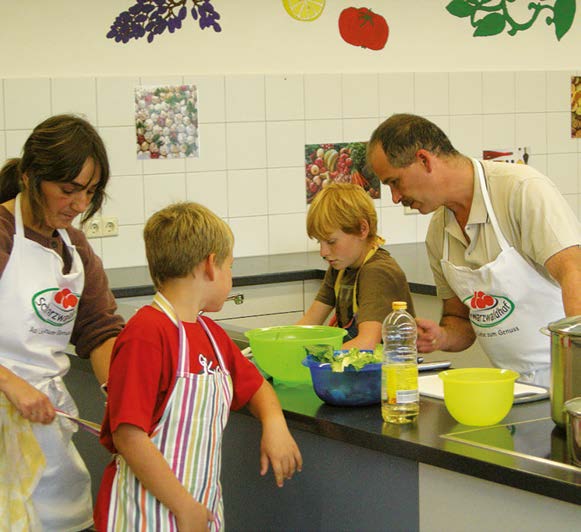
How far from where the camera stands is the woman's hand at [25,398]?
188 centimetres

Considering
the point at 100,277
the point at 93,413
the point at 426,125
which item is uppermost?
the point at 426,125

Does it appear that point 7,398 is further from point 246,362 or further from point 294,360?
point 294,360

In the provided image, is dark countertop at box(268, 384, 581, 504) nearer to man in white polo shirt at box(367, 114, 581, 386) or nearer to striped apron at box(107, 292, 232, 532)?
striped apron at box(107, 292, 232, 532)

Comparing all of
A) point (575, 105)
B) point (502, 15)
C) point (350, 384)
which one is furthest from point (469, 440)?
point (575, 105)

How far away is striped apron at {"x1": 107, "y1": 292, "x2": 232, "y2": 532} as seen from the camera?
5.77 ft

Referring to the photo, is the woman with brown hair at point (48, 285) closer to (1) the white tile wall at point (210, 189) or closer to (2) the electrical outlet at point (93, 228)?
(2) the electrical outlet at point (93, 228)

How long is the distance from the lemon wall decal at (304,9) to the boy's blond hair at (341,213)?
1.97 m

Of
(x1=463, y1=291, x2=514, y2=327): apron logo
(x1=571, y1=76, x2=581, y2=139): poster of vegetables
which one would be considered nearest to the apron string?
(x1=463, y1=291, x2=514, y2=327): apron logo

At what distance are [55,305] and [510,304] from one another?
102 centimetres

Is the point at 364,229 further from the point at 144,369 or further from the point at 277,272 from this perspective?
the point at 277,272

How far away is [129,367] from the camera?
1717mm

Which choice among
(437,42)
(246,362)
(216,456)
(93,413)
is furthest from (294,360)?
(437,42)

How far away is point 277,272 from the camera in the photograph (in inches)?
156

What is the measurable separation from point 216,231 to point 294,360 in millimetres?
438
